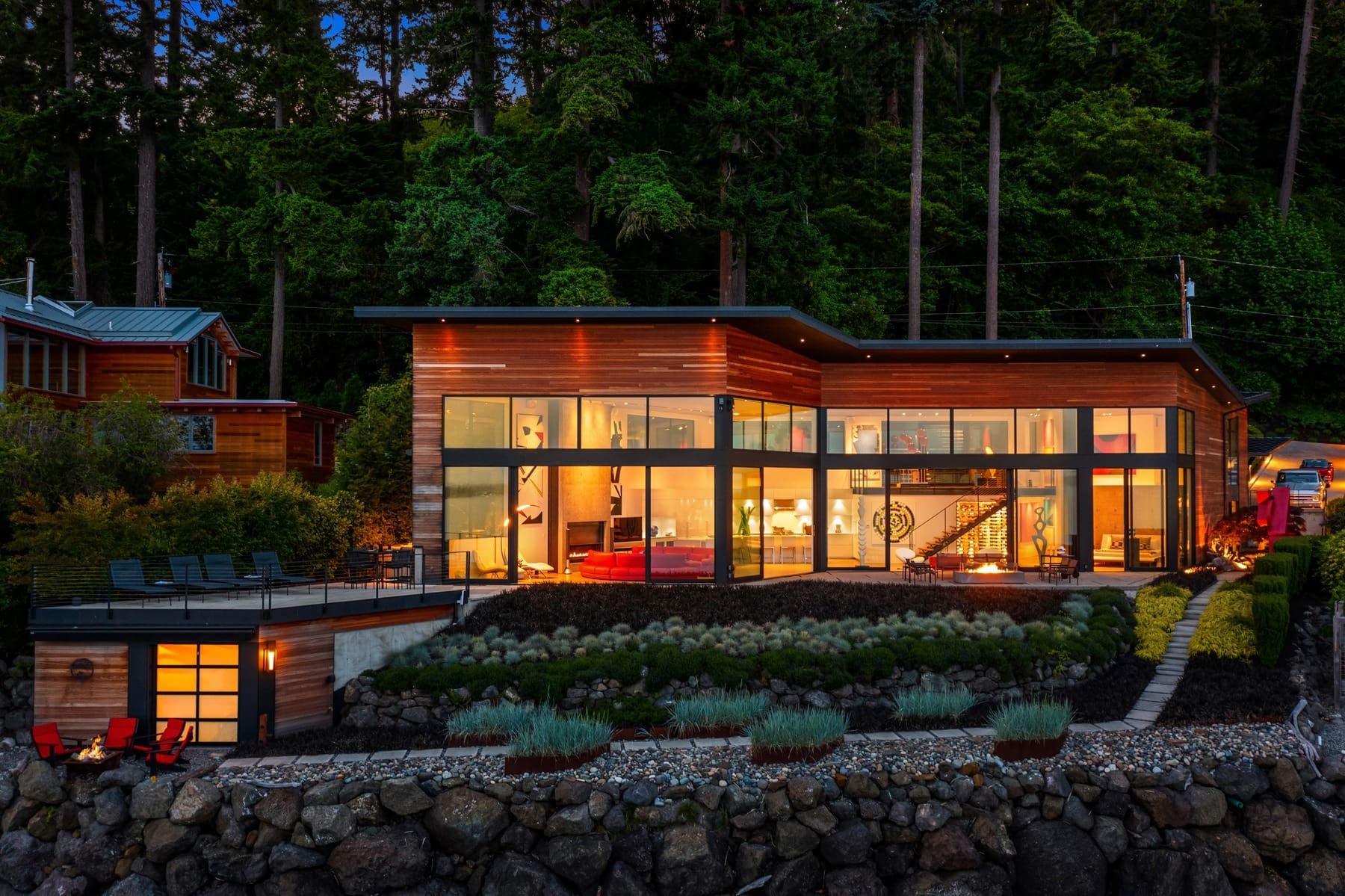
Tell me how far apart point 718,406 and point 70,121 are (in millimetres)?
26445

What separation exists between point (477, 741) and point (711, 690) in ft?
11.1

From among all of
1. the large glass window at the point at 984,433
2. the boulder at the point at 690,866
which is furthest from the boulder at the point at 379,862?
the large glass window at the point at 984,433

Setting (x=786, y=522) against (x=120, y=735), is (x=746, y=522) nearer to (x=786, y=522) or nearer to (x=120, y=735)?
(x=786, y=522)

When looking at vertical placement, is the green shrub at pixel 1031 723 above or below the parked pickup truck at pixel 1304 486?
below

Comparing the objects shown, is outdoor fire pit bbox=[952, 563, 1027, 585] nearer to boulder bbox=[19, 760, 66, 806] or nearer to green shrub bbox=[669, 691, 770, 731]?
green shrub bbox=[669, 691, 770, 731]

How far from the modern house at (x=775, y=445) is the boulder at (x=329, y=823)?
8.79 m

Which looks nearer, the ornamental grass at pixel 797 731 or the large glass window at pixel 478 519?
the ornamental grass at pixel 797 731

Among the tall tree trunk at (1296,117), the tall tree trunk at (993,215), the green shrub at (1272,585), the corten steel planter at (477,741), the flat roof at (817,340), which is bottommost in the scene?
the corten steel planter at (477,741)

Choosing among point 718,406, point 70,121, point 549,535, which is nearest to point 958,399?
point 718,406

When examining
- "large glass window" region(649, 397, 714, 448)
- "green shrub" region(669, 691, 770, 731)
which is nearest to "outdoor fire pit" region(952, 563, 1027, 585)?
"large glass window" region(649, 397, 714, 448)

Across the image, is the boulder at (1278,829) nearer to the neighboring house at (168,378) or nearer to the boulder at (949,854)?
the boulder at (949,854)

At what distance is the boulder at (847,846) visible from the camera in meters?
11.1

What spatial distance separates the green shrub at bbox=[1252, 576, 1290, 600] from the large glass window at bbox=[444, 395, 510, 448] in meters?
13.8

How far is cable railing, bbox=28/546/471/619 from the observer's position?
14.3 metres
